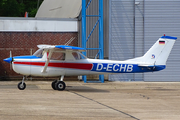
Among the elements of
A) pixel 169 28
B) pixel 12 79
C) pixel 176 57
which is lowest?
pixel 12 79

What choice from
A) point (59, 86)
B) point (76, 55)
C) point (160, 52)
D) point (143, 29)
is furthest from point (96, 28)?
point (59, 86)

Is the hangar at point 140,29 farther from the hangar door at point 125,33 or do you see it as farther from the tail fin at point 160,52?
the tail fin at point 160,52

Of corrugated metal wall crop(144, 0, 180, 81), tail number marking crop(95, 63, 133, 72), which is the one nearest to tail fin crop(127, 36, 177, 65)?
tail number marking crop(95, 63, 133, 72)

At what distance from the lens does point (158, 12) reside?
21609 millimetres

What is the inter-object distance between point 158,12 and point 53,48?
31.5 ft

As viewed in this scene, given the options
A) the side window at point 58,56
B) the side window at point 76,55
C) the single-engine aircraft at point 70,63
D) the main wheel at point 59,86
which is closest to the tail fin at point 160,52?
the single-engine aircraft at point 70,63

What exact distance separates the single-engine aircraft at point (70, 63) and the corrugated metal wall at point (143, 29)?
17.5 ft

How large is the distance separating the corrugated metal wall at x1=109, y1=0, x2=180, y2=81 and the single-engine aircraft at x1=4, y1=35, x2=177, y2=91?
5.35 m

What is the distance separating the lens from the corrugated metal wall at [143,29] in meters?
21.4

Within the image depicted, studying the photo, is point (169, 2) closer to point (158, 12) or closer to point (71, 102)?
point (158, 12)

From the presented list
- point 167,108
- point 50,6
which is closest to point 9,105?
point 167,108

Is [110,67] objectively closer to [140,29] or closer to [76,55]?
[76,55]

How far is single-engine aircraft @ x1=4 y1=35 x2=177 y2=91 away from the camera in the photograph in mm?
15125

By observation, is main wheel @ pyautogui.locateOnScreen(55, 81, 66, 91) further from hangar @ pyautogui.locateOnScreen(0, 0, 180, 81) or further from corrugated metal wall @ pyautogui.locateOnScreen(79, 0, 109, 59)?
corrugated metal wall @ pyautogui.locateOnScreen(79, 0, 109, 59)
